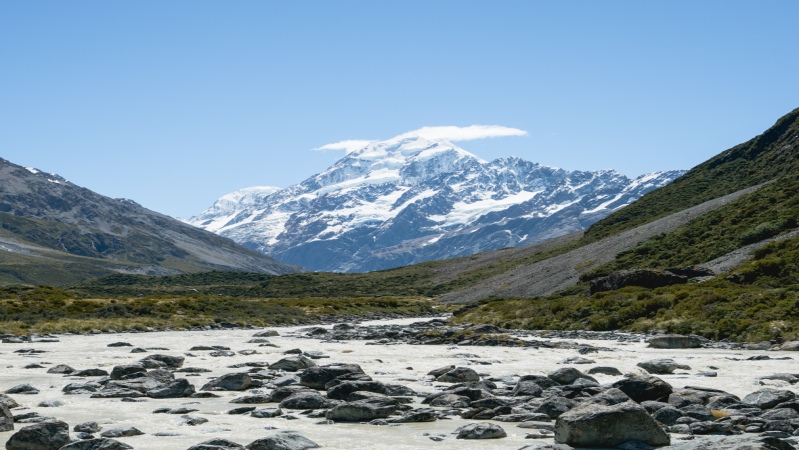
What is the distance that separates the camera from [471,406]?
21.4 m

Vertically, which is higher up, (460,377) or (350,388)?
(350,388)

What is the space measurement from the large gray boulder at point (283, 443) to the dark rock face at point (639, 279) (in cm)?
5750

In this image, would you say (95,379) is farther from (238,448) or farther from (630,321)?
(630,321)

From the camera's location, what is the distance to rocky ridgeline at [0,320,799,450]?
15.9 m

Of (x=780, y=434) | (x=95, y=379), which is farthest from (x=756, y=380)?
(x=95, y=379)

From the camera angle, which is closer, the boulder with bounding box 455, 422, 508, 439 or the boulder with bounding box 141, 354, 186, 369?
the boulder with bounding box 455, 422, 508, 439

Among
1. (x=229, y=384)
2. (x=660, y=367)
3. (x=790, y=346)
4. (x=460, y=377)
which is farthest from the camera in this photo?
(x=790, y=346)

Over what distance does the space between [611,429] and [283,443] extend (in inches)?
258

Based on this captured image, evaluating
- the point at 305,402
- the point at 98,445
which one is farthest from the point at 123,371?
the point at 98,445

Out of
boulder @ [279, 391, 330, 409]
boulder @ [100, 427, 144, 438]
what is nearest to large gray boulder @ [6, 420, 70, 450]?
boulder @ [100, 427, 144, 438]

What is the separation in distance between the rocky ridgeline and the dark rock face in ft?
136

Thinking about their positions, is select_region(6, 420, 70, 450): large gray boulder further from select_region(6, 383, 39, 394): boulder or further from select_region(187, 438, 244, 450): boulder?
select_region(6, 383, 39, 394): boulder

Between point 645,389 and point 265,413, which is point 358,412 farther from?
point 645,389

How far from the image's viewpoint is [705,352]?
37906mm
